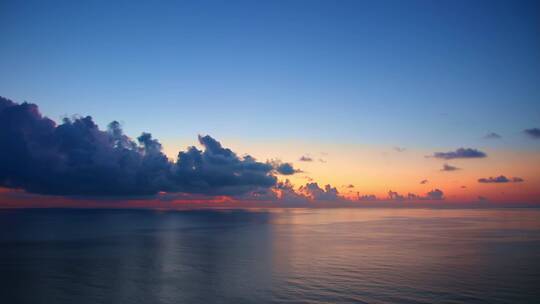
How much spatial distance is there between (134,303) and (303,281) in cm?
1859

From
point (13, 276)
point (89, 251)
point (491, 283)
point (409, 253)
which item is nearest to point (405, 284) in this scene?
point (491, 283)

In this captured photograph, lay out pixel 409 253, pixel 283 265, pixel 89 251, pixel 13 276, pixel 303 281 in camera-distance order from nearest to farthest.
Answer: pixel 303 281, pixel 13 276, pixel 283 265, pixel 409 253, pixel 89 251

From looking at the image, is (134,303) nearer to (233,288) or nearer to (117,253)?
(233,288)

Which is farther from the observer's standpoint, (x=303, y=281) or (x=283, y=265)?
(x=283, y=265)

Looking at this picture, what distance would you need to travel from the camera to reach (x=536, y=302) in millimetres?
34219

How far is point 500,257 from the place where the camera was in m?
60.7

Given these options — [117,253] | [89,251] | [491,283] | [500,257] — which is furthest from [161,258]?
[500,257]

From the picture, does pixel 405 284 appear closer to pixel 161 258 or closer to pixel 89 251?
pixel 161 258

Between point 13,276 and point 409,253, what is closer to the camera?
point 13,276

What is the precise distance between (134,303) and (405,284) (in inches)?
1107

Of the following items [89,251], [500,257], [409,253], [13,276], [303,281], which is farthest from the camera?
[89,251]

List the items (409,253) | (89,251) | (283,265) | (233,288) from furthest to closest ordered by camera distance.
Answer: (89,251)
(409,253)
(283,265)
(233,288)

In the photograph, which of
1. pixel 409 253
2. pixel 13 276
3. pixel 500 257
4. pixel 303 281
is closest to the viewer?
pixel 303 281

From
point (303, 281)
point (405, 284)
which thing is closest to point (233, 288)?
point (303, 281)
